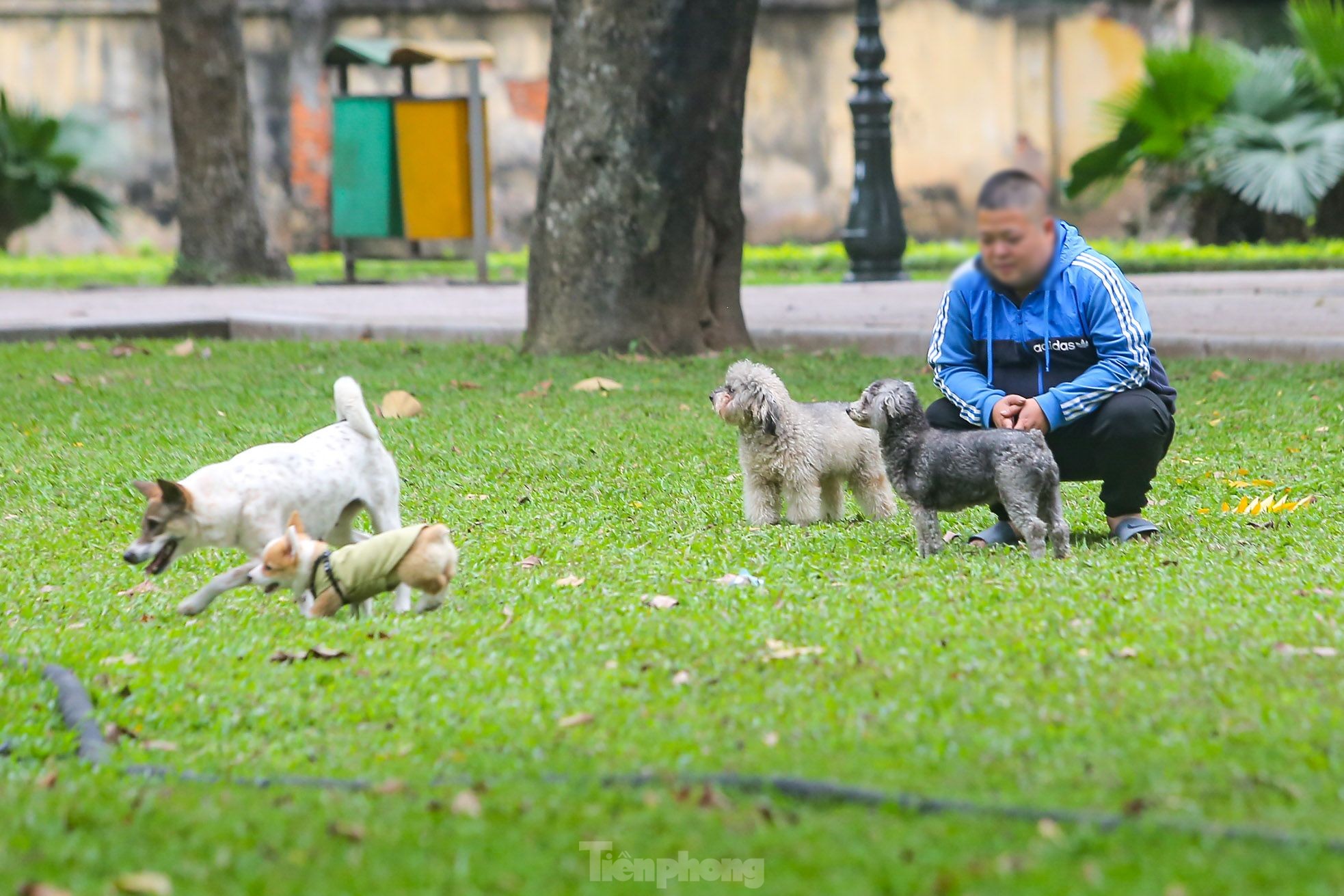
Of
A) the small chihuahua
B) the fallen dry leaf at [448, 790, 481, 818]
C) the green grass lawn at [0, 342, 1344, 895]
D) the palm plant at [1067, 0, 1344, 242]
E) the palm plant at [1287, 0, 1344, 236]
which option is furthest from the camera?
the palm plant at [1287, 0, 1344, 236]

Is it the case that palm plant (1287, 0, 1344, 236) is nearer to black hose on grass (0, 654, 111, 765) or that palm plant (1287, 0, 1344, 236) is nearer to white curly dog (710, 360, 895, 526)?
white curly dog (710, 360, 895, 526)

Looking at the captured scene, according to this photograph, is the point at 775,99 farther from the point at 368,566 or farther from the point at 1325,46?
the point at 368,566

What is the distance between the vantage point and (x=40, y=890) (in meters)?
2.73

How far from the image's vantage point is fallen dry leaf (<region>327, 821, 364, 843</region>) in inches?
116

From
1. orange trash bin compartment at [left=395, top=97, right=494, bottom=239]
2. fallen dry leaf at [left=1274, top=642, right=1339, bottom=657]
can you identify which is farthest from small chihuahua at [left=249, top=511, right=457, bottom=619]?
orange trash bin compartment at [left=395, top=97, right=494, bottom=239]

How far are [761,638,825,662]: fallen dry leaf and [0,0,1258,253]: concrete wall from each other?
63.1ft

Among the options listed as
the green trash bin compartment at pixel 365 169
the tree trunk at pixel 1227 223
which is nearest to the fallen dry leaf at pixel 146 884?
Answer: the green trash bin compartment at pixel 365 169

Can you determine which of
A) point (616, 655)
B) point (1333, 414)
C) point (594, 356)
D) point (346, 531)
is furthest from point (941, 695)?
point (594, 356)

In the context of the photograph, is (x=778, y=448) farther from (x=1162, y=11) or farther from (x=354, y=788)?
(x=1162, y=11)

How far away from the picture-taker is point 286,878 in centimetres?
279

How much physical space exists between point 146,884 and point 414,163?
48.8 ft

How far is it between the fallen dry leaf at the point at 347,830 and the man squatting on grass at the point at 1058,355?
2760mm

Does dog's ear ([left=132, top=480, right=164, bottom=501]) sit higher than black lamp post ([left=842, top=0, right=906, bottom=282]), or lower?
lower

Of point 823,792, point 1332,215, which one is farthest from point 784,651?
point 1332,215
